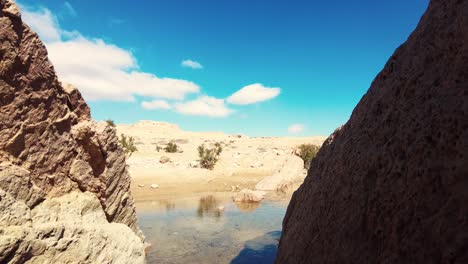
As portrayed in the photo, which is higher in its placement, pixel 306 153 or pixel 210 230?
pixel 306 153

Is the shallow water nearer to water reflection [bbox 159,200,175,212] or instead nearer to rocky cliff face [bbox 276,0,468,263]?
water reflection [bbox 159,200,175,212]

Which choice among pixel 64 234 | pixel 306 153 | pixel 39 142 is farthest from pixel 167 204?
pixel 306 153

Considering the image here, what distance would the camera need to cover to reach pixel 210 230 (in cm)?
1936

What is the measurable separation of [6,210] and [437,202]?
8253 mm

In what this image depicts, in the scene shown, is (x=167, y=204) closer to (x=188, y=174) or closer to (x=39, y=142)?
(x=188, y=174)

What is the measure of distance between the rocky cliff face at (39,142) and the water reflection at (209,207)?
487 inches

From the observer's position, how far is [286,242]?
27.8 feet

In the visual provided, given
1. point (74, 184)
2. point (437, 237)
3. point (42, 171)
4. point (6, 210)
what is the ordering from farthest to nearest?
point (74, 184) → point (42, 171) → point (6, 210) → point (437, 237)

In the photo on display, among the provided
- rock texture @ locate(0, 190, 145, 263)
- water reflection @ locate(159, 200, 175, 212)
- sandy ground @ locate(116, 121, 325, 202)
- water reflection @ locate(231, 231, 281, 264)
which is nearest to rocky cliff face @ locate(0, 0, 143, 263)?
rock texture @ locate(0, 190, 145, 263)

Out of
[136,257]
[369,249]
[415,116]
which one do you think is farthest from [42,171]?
[415,116]

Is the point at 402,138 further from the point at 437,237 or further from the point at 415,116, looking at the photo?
the point at 437,237

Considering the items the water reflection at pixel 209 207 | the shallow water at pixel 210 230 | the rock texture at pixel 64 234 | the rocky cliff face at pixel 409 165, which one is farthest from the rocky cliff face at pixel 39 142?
the water reflection at pixel 209 207

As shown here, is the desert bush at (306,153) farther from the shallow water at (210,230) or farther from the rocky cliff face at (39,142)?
the rocky cliff face at (39,142)

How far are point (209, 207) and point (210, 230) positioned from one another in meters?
6.73
